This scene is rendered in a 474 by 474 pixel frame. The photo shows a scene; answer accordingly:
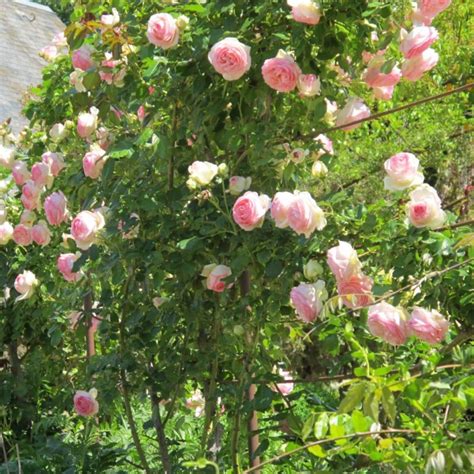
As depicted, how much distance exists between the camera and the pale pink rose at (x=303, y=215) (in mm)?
2174

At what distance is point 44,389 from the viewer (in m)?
4.53

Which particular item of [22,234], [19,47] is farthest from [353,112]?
[19,47]

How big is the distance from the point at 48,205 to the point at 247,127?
80cm

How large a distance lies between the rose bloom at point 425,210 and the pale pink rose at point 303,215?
22 centimetres

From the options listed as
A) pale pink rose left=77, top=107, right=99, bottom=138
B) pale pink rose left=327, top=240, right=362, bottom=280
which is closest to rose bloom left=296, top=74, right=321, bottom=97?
pale pink rose left=327, top=240, right=362, bottom=280

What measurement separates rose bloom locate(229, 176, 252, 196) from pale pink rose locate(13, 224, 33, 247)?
3.40ft

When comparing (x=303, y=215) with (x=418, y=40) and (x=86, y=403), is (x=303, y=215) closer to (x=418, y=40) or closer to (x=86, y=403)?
(x=418, y=40)

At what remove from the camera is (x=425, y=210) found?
6.95 feet

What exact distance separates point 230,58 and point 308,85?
253 mm

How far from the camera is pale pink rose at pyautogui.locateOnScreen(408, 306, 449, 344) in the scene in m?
1.99

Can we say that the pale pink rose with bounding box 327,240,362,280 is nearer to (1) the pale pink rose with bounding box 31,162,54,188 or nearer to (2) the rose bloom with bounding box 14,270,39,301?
(1) the pale pink rose with bounding box 31,162,54,188

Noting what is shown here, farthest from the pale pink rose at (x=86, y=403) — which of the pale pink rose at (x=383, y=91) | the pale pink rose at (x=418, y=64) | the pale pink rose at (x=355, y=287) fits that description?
the pale pink rose at (x=418, y=64)

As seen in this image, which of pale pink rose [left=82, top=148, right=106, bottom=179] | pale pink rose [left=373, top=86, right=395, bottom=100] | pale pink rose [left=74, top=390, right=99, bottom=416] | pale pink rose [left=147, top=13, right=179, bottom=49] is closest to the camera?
pale pink rose [left=147, top=13, right=179, bottom=49]

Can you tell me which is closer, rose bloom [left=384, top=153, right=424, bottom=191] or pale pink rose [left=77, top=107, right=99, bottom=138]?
rose bloom [left=384, top=153, right=424, bottom=191]
